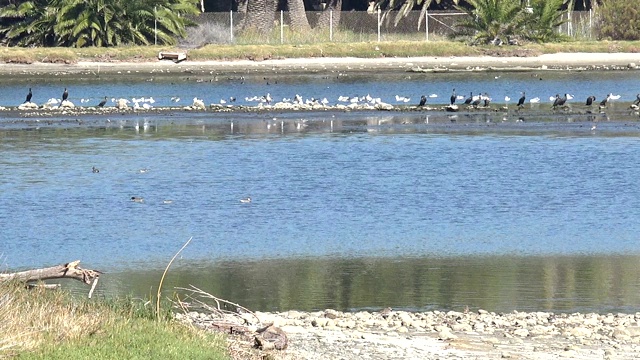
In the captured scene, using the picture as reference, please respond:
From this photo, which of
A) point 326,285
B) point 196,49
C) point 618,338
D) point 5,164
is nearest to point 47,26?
point 196,49

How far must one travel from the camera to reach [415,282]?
15070 millimetres

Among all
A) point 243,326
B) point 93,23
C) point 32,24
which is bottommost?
point 243,326

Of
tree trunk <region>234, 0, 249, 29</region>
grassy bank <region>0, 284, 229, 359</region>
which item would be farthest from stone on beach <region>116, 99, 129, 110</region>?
grassy bank <region>0, 284, 229, 359</region>

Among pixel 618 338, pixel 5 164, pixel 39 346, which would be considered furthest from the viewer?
pixel 5 164

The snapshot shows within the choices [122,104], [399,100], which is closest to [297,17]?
[399,100]

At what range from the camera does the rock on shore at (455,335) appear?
1109 centimetres

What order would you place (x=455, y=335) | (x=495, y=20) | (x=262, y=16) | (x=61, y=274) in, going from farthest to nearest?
1. (x=262, y=16)
2. (x=495, y=20)
3. (x=455, y=335)
4. (x=61, y=274)

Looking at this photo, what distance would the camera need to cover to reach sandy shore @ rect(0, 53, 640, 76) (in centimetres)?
5006

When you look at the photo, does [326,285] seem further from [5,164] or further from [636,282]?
[5,164]

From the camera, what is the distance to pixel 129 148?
29109 millimetres

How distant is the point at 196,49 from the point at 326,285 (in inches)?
1517

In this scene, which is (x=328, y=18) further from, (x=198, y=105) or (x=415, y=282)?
(x=415, y=282)

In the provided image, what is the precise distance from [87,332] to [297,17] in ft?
155

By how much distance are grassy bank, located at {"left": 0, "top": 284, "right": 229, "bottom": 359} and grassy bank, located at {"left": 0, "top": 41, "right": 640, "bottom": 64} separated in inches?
1599
